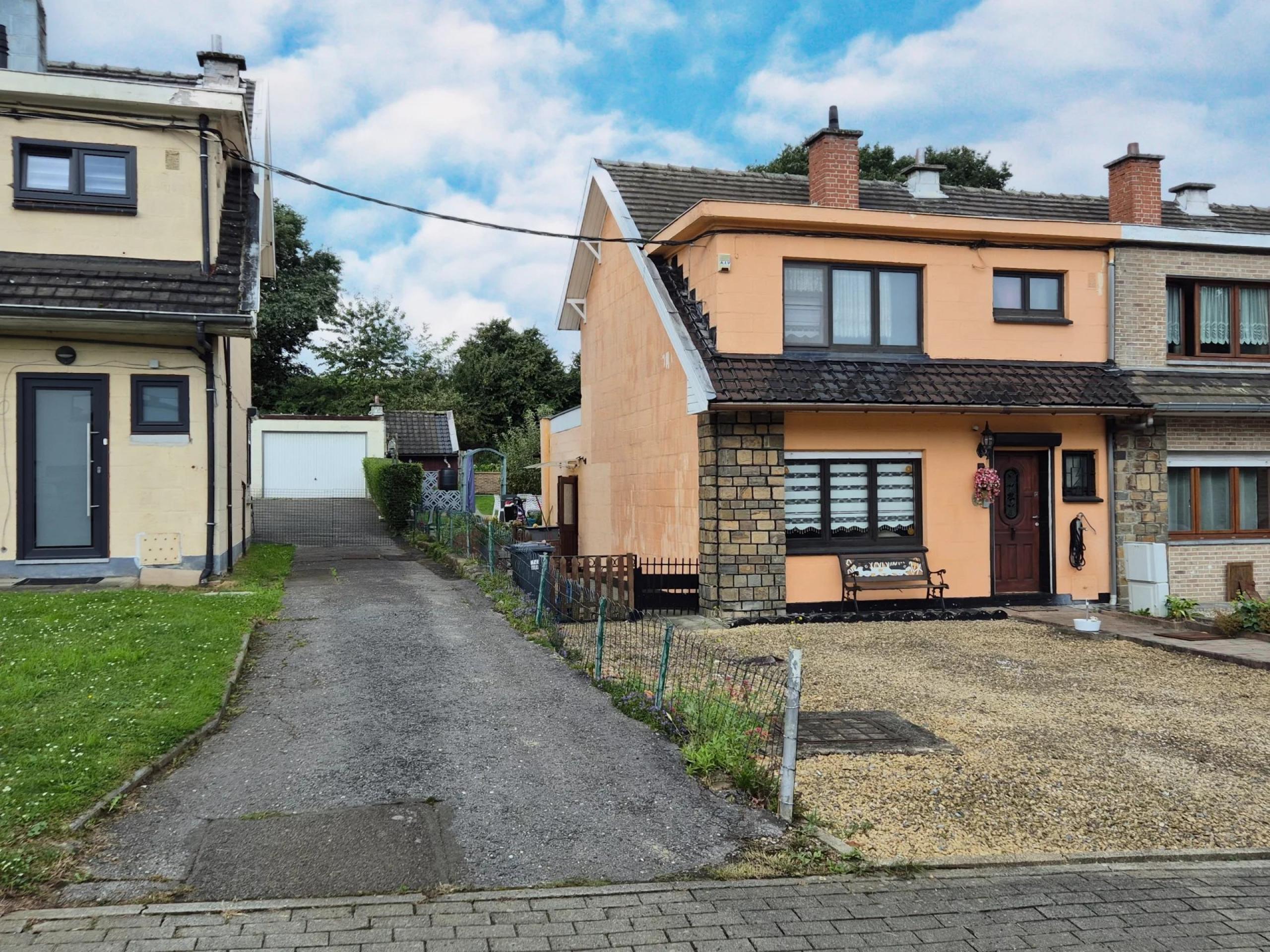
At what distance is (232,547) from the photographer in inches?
606

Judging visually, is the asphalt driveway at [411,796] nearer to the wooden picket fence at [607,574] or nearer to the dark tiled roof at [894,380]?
the wooden picket fence at [607,574]

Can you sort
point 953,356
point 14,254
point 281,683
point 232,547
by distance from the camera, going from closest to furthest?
point 281,683 → point 14,254 → point 953,356 → point 232,547

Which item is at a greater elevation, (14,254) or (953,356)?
(14,254)

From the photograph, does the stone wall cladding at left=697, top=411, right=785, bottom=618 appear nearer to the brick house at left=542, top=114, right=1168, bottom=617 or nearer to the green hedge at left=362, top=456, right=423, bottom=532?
the brick house at left=542, top=114, right=1168, bottom=617

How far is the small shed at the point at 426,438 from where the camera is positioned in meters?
36.6

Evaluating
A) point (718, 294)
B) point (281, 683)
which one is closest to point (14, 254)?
point (281, 683)

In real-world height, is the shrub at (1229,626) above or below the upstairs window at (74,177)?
below

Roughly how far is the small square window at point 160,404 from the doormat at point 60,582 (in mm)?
2003

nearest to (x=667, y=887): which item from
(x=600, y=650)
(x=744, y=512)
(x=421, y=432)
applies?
(x=600, y=650)

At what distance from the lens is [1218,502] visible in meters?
15.0

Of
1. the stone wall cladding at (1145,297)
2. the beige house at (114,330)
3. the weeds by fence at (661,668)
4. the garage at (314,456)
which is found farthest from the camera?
the garage at (314,456)

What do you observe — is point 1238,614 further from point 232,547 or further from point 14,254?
point 14,254

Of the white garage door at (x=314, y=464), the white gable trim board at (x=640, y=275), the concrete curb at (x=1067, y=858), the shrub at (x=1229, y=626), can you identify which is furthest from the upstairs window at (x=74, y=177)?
the white garage door at (x=314, y=464)

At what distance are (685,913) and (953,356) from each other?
36.8 feet
